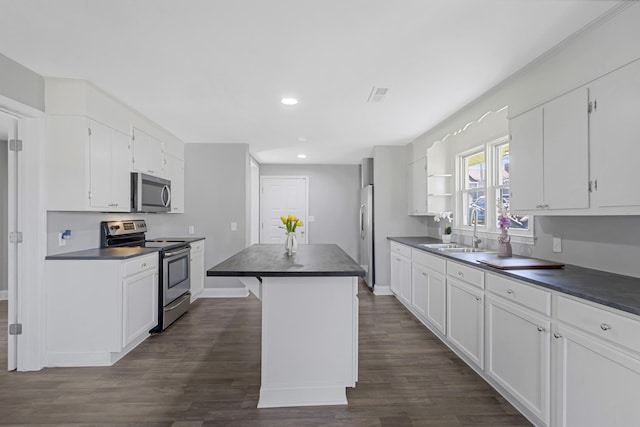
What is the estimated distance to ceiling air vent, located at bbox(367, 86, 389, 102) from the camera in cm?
281

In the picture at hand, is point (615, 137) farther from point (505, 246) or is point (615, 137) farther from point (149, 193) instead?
point (149, 193)

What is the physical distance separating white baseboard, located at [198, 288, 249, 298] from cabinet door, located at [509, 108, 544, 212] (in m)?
3.76

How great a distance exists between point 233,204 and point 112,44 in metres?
2.95

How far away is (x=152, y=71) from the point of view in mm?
2473

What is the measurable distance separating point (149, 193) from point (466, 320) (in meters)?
3.49

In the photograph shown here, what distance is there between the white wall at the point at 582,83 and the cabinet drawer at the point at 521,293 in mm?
590

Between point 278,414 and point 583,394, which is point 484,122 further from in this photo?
point 278,414

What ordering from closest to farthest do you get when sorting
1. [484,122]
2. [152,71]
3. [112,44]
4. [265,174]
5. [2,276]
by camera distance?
[112,44]
[152,71]
[484,122]
[2,276]
[265,174]

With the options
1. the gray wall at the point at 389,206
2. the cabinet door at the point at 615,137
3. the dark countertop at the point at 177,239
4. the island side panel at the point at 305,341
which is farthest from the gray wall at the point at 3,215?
the cabinet door at the point at 615,137

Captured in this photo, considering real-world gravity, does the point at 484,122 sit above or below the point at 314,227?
above

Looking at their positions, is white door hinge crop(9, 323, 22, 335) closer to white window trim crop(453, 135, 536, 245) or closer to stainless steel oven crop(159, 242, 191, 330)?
stainless steel oven crop(159, 242, 191, 330)

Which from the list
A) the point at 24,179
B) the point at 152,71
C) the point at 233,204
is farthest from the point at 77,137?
the point at 233,204

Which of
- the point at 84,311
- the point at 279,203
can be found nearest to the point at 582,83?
the point at 84,311

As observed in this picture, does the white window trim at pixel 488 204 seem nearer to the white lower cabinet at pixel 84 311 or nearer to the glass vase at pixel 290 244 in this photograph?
the glass vase at pixel 290 244
